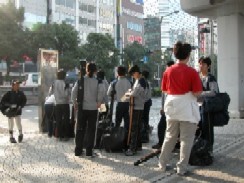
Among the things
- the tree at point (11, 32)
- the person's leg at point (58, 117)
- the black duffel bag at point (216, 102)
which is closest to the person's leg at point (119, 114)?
the black duffel bag at point (216, 102)

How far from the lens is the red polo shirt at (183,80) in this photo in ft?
19.7

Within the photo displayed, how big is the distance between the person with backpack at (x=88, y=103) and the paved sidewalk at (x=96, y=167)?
1.36 ft

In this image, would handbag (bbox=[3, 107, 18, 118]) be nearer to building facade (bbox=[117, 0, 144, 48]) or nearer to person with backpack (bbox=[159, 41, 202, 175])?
person with backpack (bbox=[159, 41, 202, 175])

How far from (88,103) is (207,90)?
2189mm

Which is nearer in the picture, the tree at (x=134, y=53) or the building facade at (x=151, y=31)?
the tree at (x=134, y=53)

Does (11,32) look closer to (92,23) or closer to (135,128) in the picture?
(135,128)

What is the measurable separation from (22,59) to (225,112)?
34981 millimetres

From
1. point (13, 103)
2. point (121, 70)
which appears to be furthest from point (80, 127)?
point (13, 103)

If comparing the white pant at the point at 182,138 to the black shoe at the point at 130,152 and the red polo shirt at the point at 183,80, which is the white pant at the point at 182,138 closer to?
the red polo shirt at the point at 183,80

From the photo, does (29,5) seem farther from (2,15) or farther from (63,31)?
(2,15)

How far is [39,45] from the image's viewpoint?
41.0 m

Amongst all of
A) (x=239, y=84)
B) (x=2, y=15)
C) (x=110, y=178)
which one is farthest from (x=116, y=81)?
(x=2, y=15)

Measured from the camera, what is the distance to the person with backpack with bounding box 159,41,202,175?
19.8ft

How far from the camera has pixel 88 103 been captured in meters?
7.91
